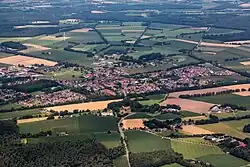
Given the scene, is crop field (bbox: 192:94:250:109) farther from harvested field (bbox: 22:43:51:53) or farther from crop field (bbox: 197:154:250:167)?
harvested field (bbox: 22:43:51:53)

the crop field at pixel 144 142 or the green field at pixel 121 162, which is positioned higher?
the green field at pixel 121 162

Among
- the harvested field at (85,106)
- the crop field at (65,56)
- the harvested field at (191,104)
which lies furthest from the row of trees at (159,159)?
the crop field at (65,56)

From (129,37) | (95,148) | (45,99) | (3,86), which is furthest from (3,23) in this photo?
(95,148)

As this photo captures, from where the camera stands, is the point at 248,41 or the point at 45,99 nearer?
the point at 45,99

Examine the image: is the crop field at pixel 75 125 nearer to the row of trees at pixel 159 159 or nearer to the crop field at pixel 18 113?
the crop field at pixel 18 113

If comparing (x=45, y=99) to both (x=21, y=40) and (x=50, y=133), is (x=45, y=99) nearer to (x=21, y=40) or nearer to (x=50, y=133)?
(x=50, y=133)

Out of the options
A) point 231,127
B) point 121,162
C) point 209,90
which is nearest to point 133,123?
point 231,127
